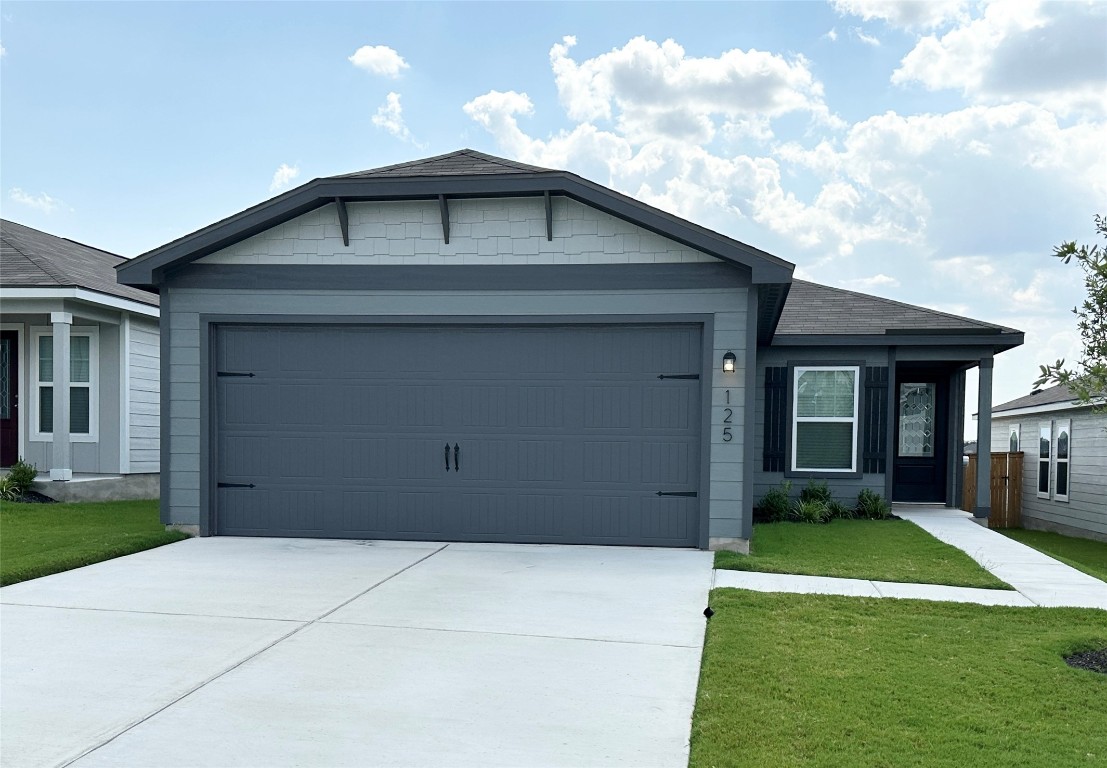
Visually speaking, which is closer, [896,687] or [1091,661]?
[896,687]

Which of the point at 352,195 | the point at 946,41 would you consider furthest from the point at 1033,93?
the point at 352,195

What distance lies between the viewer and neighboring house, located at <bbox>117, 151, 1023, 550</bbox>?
319 inches

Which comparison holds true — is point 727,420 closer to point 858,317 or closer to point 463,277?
point 463,277

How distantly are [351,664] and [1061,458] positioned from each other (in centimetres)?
1580

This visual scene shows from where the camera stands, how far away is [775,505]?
11312 mm

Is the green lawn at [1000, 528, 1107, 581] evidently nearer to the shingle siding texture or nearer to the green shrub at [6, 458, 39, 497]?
the shingle siding texture

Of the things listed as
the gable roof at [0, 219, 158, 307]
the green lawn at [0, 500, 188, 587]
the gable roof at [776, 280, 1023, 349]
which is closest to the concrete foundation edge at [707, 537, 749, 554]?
the gable roof at [776, 280, 1023, 349]

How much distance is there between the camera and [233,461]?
8797 mm

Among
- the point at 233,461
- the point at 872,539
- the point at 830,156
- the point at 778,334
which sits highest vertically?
the point at 830,156

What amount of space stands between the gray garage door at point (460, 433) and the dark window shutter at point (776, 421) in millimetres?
3970

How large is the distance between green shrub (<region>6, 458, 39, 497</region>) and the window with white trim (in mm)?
17493

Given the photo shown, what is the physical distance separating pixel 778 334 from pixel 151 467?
10.2 meters

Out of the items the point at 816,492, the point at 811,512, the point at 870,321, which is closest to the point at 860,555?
the point at 811,512

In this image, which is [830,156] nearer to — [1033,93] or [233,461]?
[1033,93]
